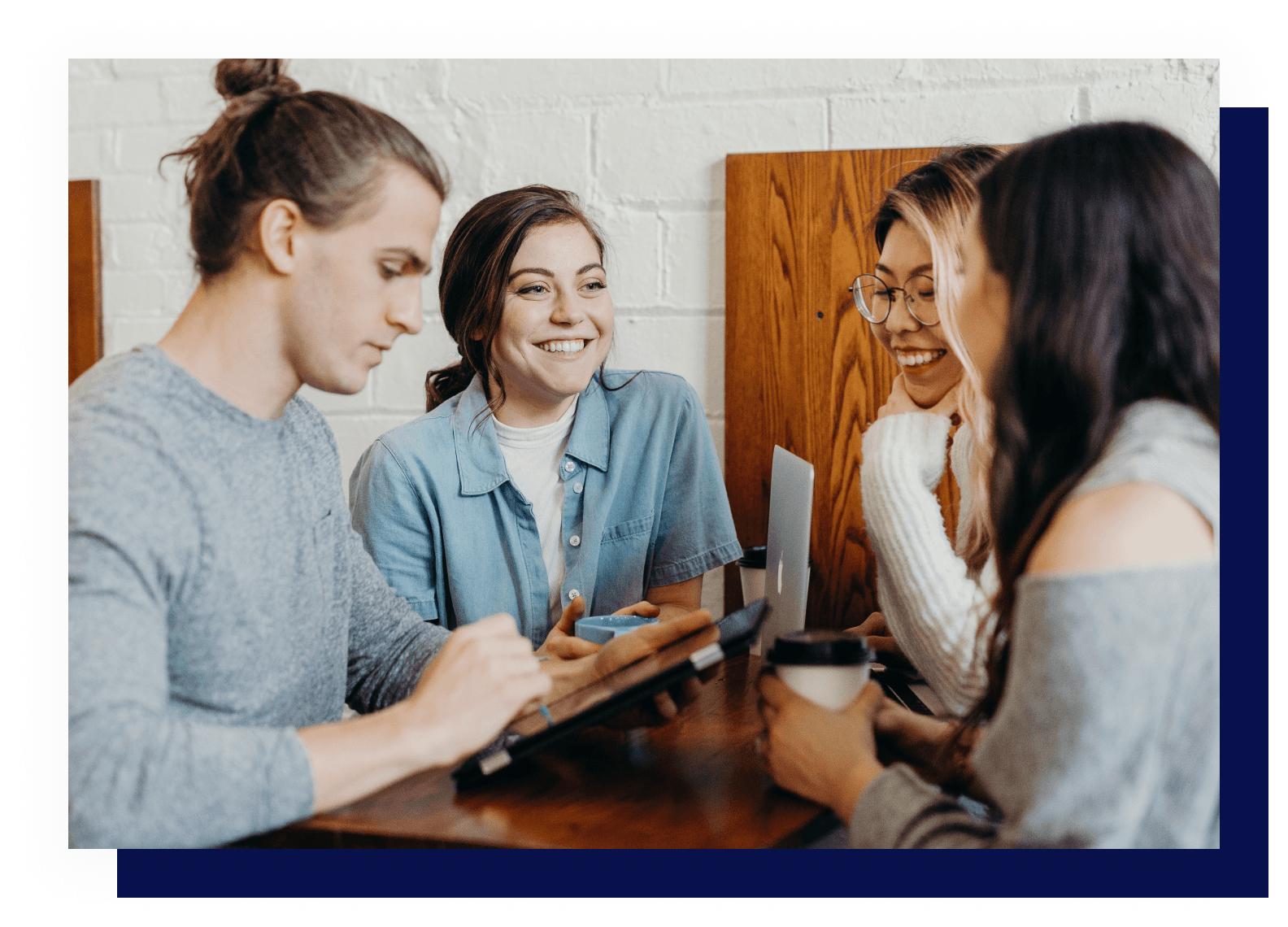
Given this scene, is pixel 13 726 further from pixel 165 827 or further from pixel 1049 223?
pixel 1049 223

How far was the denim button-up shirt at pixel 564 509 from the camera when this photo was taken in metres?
1.21

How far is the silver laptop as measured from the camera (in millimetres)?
1135

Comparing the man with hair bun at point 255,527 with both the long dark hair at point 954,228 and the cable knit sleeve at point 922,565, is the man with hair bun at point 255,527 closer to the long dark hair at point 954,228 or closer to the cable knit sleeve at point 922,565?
the cable knit sleeve at point 922,565

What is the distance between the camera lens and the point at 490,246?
3.90 feet

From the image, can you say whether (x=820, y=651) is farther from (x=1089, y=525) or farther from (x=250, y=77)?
(x=250, y=77)

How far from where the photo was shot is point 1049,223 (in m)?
0.87

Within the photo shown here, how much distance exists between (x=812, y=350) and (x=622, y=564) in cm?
34

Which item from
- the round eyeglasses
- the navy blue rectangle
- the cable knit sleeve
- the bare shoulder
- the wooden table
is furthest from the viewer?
the round eyeglasses

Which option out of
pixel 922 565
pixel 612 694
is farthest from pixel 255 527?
pixel 922 565

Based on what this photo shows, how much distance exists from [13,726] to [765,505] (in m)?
0.86

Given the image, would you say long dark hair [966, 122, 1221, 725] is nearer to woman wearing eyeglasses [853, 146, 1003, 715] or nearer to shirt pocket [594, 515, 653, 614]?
woman wearing eyeglasses [853, 146, 1003, 715]

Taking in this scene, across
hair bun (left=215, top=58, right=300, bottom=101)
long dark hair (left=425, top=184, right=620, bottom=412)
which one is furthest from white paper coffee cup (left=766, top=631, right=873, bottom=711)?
hair bun (left=215, top=58, right=300, bottom=101)

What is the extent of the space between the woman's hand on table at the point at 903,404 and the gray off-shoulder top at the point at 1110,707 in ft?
1.27

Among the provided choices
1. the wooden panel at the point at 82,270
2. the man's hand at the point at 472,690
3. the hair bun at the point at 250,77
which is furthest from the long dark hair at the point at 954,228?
the wooden panel at the point at 82,270
